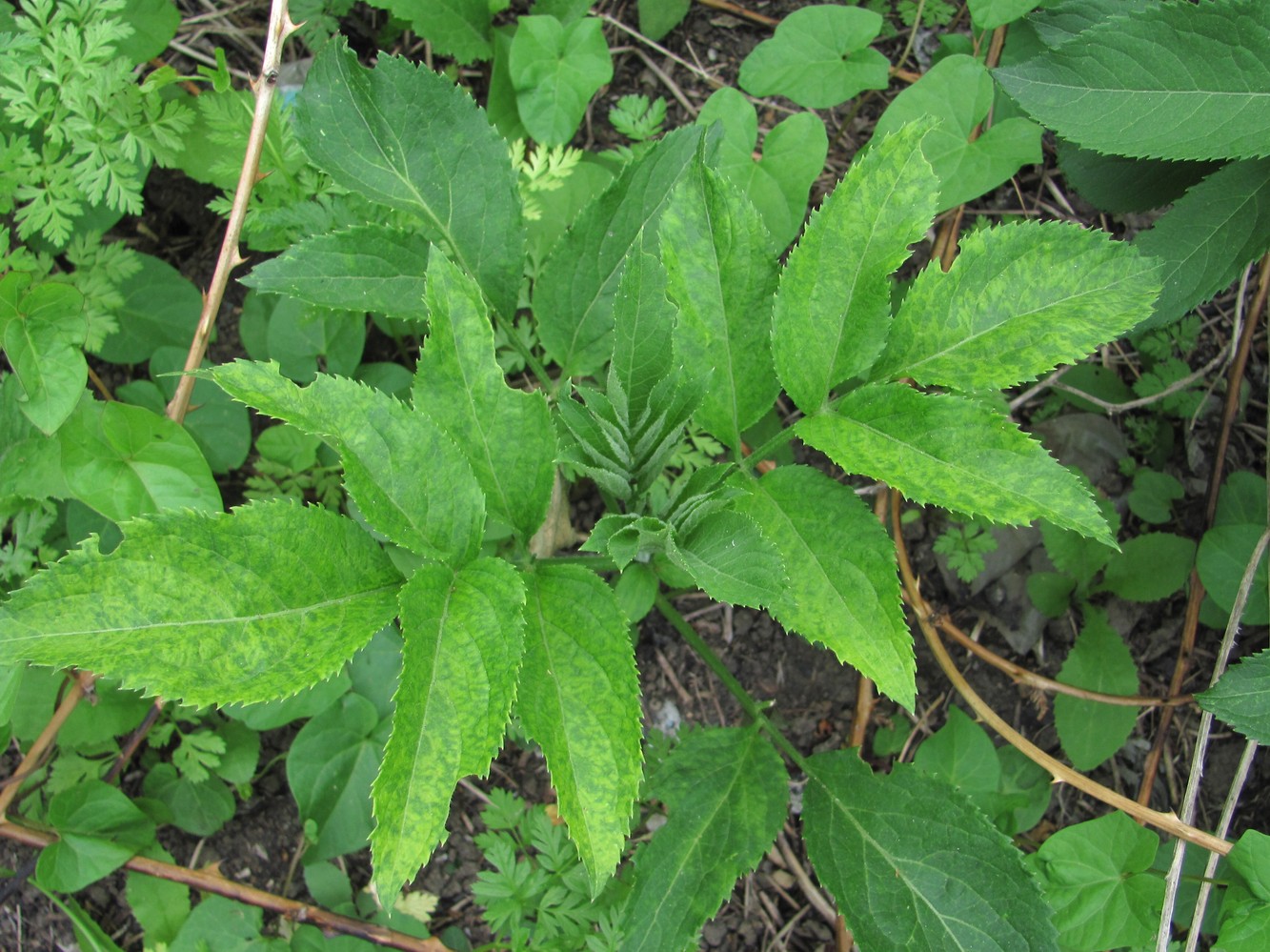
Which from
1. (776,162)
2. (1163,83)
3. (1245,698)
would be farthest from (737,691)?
(1163,83)

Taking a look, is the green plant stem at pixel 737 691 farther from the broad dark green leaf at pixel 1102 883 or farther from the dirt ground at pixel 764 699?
the broad dark green leaf at pixel 1102 883

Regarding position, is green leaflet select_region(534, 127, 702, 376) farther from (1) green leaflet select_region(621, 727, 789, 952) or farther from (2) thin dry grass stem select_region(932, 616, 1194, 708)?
(2) thin dry grass stem select_region(932, 616, 1194, 708)

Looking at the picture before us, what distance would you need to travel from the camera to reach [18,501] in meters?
2.44

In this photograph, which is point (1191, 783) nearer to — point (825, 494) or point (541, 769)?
point (825, 494)

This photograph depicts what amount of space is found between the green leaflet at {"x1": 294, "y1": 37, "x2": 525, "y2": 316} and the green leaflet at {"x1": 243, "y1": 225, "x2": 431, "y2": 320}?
0.28 feet

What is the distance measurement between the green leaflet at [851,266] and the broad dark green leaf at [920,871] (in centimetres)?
100

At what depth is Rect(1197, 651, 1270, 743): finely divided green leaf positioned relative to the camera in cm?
207

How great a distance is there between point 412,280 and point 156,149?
3.01 feet

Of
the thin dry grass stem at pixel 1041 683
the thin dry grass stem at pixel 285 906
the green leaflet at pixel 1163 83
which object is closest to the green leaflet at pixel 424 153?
the green leaflet at pixel 1163 83

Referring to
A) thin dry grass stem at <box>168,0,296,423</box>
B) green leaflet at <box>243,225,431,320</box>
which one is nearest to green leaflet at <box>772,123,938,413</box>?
green leaflet at <box>243,225,431,320</box>

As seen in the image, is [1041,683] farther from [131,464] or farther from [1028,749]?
[131,464]

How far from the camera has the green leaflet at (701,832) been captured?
202 centimetres

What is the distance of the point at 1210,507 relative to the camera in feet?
9.29

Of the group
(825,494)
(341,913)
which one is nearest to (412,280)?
(825,494)
